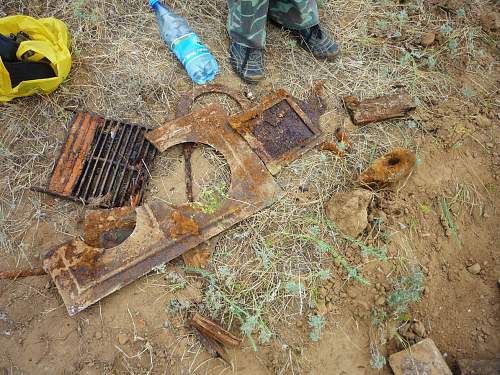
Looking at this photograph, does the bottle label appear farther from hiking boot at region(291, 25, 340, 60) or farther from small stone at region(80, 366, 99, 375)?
small stone at region(80, 366, 99, 375)

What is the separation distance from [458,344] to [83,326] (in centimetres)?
218

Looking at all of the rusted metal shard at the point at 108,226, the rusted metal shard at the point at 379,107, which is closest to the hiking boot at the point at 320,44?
the rusted metal shard at the point at 379,107

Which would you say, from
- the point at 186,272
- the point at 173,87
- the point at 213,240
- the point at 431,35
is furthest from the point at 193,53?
the point at 431,35

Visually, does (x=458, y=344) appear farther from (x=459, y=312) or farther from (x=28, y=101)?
(x=28, y=101)

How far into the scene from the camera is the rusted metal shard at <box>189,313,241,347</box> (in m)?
2.22

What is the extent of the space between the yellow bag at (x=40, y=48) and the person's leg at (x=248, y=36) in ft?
3.94

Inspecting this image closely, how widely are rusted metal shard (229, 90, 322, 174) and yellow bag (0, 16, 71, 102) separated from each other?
1251 millimetres

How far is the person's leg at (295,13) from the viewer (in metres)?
3.06

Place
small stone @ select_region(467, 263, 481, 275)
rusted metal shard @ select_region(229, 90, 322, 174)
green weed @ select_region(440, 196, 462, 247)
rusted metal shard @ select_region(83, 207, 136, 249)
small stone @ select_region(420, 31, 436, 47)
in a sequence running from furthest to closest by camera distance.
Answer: small stone @ select_region(420, 31, 436, 47), rusted metal shard @ select_region(229, 90, 322, 174), green weed @ select_region(440, 196, 462, 247), small stone @ select_region(467, 263, 481, 275), rusted metal shard @ select_region(83, 207, 136, 249)

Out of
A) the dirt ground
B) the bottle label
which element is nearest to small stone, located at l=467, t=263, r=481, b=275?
the dirt ground

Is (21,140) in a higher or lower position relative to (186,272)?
higher

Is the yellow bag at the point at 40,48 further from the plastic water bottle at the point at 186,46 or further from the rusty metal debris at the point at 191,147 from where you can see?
the rusty metal debris at the point at 191,147

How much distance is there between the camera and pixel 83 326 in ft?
7.59

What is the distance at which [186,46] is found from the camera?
10.2 feet
